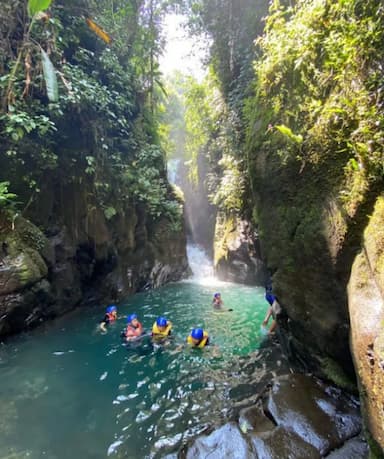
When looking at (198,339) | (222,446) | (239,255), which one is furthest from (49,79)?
(239,255)

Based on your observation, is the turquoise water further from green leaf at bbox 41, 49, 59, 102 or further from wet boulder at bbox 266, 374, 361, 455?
green leaf at bbox 41, 49, 59, 102

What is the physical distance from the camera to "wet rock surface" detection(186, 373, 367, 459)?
9.97ft

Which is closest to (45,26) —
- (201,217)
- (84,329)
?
(84,329)

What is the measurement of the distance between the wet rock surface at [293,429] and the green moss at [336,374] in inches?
5.7

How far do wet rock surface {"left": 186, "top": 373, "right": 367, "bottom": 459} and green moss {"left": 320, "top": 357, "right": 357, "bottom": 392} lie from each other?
144 mm

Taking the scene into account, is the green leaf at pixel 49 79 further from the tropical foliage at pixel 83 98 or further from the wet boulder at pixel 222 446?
the wet boulder at pixel 222 446

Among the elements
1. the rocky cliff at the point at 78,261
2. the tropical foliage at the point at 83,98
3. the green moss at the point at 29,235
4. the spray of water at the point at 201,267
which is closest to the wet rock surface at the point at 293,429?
the rocky cliff at the point at 78,261

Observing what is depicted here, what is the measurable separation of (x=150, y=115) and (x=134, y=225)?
612 centimetres

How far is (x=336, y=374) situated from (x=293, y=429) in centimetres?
108

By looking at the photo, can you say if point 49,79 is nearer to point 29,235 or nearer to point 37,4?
point 37,4

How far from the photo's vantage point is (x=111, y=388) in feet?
17.0

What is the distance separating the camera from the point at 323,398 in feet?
12.5

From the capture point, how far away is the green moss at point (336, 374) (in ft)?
12.3

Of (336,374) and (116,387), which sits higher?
(336,374)
